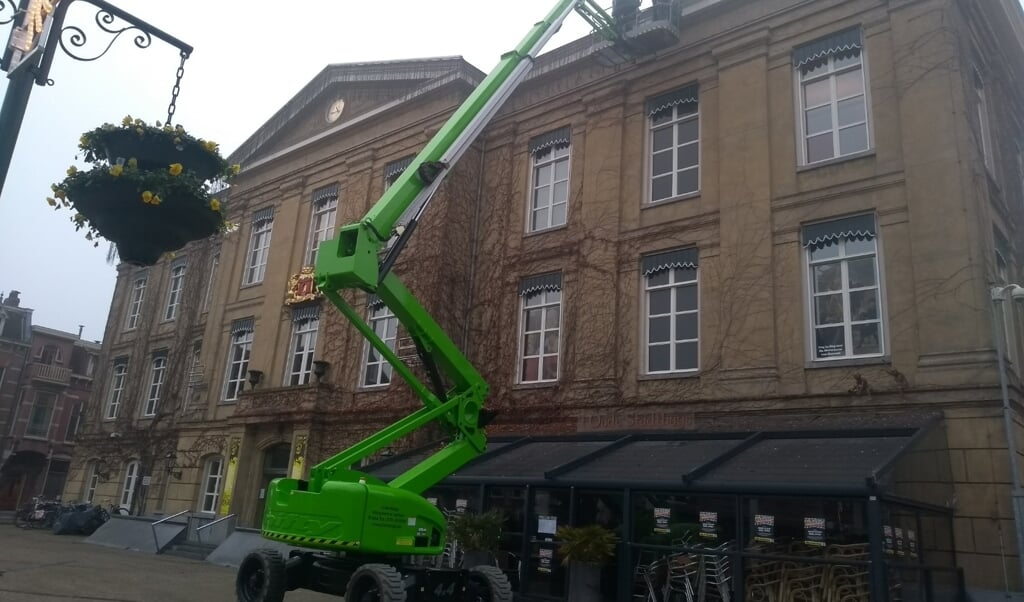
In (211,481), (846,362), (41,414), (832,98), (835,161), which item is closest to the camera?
(846,362)

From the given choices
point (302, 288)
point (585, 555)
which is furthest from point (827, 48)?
point (302, 288)

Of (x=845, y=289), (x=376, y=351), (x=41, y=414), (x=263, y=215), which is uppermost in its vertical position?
(x=263, y=215)

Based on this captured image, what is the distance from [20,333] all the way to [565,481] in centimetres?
4606

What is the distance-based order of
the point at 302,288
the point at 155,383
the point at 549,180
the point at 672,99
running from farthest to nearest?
1. the point at 155,383
2. the point at 302,288
3. the point at 549,180
4. the point at 672,99

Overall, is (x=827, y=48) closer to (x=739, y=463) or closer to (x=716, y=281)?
(x=716, y=281)

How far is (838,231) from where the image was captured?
41.2 feet

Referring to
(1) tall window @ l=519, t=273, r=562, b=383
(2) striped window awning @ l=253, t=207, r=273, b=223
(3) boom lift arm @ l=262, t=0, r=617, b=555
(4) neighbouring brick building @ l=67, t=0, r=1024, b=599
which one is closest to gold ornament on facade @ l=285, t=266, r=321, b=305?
(4) neighbouring brick building @ l=67, t=0, r=1024, b=599

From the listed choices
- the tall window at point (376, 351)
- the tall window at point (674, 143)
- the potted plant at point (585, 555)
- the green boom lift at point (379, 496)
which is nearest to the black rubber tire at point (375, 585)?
the green boom lift at point (379, 496)

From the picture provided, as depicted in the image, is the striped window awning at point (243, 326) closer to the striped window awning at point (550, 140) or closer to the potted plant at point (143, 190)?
the striped window awning at point (550, 140)

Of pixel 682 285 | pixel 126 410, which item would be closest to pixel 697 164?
pixel 682 285

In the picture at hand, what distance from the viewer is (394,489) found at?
8.61m

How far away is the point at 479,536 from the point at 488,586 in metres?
3.46

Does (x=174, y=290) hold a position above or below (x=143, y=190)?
above

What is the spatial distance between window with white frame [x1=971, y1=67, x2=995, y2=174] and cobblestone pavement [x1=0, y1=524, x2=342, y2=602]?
1325cm
